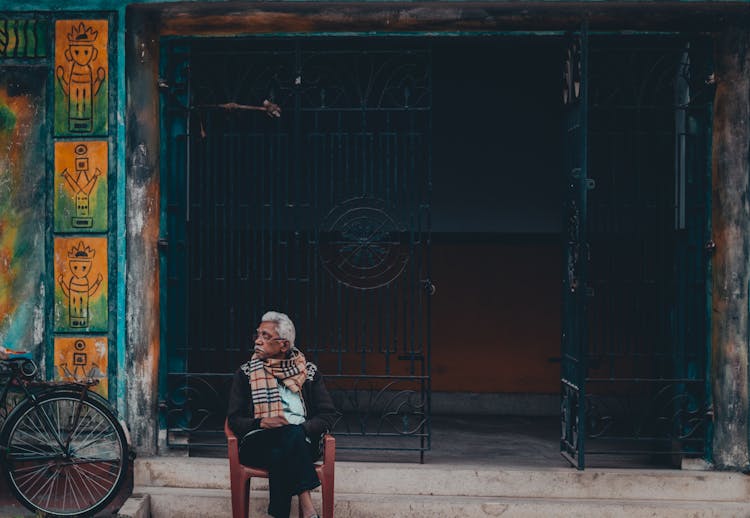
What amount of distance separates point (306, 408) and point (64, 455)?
1826 millimetres

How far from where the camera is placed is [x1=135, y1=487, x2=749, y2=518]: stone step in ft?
21.7

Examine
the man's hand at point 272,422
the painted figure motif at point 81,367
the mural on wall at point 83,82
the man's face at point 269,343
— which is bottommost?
the man's hand at point 272,422

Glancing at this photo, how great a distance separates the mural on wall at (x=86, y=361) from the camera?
7.00m

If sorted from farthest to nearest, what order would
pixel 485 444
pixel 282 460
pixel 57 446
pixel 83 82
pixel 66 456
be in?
pixel 485 444
pixel 83 82
pixel 57 446
pixel 66 456
pixel 282 460

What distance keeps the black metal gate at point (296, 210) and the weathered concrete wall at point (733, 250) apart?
2115 millimetres

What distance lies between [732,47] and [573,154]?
4.38 ft

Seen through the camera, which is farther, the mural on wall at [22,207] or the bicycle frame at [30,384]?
the mural on wall at [22,207]

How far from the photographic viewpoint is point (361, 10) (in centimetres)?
692

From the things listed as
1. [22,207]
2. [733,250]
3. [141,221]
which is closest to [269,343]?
[141,221]

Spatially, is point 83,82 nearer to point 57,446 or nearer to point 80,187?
point 80,187

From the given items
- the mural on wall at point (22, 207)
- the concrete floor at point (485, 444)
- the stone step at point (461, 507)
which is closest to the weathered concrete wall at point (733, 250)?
the stone step at point (461, 507)

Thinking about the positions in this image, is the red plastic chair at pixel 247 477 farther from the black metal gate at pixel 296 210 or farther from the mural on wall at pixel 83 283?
the mural on wall at pixel 83 283

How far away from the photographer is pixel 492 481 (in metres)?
6.86

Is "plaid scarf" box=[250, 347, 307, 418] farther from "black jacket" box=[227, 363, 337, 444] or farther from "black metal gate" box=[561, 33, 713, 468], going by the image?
"black metal gate" box=[561, 33, 713, 468]
